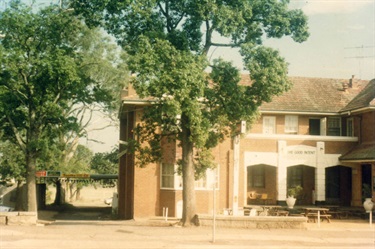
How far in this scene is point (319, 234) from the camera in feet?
68.8

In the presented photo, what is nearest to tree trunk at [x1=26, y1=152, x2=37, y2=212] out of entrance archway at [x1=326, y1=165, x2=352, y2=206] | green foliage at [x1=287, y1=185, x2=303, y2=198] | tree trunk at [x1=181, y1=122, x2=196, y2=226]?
tree trunk at [x1=181, y1=122, x2=196, y2=226]

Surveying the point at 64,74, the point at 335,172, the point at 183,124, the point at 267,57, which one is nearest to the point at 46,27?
the point at 64,74

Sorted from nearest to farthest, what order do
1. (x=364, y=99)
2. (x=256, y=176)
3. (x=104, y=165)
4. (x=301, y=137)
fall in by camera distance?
(x=301, y=137) → (x=364, y=99) → (x=256, y=176) → (x=104, y=165)

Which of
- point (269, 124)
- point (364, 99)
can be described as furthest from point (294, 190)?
point (364, 99)

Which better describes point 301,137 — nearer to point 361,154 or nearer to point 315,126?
point 315,126

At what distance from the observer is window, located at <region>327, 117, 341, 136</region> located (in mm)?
33562

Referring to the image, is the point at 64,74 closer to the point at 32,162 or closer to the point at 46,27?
the point at 46,27

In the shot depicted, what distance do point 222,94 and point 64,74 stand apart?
33.1 feet

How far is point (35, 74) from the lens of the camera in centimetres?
2880

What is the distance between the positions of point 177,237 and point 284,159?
1401 centimetres

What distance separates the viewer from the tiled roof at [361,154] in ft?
93.7

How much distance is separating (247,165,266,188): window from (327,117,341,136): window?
5094 millimetres

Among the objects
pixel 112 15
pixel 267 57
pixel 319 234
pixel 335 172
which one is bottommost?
pixel 319 234

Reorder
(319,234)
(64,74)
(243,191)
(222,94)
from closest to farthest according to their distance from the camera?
(319,234)
(222,94)
(64,74)
(243,191)
